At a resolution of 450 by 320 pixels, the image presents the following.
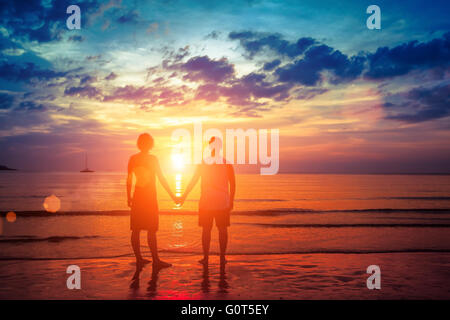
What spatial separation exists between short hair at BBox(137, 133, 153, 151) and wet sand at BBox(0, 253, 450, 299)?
2.76 m

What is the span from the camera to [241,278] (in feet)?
22.2

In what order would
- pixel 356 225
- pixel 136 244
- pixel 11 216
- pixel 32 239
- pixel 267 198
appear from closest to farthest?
pixel 136 244, pixel 32 239, pixel 356 225, pixel 11 216, pixel 267 198

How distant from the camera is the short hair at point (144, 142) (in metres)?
6.81

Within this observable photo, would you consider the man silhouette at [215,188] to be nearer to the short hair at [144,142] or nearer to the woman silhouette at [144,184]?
the woman silhouette at [144,184]

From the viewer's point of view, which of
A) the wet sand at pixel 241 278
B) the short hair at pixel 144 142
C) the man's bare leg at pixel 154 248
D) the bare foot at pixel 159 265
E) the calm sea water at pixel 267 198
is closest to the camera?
the wet sand at pixel 241 278

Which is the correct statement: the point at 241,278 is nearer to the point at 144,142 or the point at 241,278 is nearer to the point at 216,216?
the point at 216,216

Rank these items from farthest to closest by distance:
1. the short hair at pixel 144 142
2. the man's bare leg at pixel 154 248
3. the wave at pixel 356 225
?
1. the wave at pixel 356 225
2. the man's bare leg at pixel 154 248
3. the short hair at pixel 144 142

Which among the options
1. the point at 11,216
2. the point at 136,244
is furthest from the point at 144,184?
the point at 11,216

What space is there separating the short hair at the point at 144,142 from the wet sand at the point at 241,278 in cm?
276

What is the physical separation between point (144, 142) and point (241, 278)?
3564mm

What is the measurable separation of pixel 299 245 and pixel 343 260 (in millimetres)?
2728

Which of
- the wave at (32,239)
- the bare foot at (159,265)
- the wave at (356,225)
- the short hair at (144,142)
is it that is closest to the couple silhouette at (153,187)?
the short hair at (144,142)

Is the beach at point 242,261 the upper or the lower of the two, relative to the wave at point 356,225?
upper
